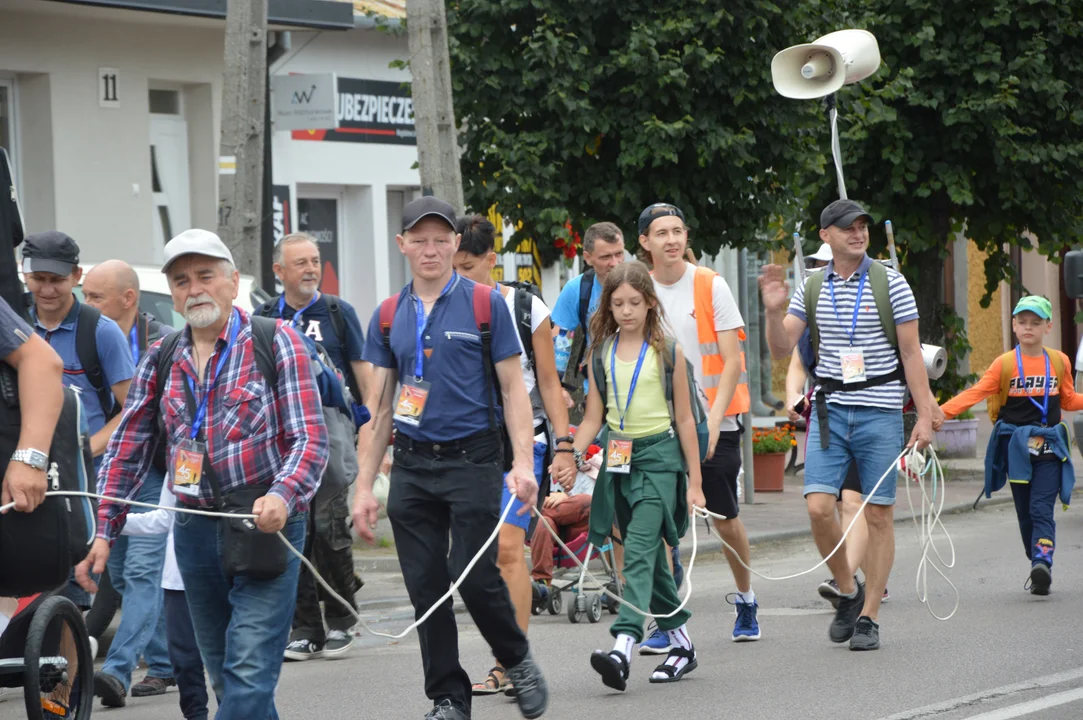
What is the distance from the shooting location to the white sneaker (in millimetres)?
8664

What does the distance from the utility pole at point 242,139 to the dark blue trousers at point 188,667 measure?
6487mm

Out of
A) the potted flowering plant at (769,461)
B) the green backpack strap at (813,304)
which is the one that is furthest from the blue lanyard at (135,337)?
the potted flowering plant at (769,461)

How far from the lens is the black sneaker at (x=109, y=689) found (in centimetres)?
729

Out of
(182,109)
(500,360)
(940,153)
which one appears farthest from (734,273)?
(500,360)

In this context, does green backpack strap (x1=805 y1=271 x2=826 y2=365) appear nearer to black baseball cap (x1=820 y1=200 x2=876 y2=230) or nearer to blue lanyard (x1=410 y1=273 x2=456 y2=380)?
black baseball cap (x1=820 y1=200 x2=876 y2=230)

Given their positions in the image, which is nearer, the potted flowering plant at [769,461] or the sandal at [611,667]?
the sandal at [611,667]

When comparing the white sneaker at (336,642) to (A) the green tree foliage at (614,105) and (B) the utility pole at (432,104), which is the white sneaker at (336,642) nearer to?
(B) the utility pole at (432,104)

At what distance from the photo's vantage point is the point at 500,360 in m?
6.27

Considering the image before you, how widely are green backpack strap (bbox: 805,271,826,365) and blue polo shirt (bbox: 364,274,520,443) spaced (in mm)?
2437

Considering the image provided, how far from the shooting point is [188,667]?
5.83 meters

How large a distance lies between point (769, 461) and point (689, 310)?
8.63 metres

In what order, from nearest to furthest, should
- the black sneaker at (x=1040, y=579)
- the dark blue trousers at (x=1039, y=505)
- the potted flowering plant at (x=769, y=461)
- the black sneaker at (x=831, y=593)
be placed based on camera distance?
the black sneaker at (x=831, y=593), the black sneaker at (x=1040, y=579), the dark blue trousers at (x=1039, y=505), the potted flowering plant at (x=769, y=461)

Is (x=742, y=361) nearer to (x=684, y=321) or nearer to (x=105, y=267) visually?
(x=684, y=321)

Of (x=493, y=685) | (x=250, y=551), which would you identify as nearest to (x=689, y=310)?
(x=493, y=685)
